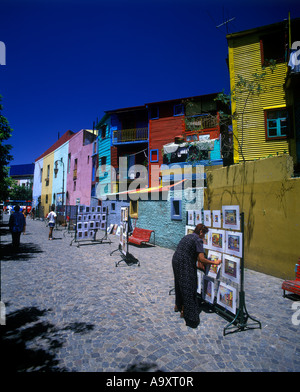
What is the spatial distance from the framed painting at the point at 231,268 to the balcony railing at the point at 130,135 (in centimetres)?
2072

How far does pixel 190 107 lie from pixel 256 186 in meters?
15.4

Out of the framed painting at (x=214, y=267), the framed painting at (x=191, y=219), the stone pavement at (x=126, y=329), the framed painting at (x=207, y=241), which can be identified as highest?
the framed painting at (x=191, y=219)

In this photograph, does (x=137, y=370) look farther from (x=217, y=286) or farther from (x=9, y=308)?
(x=9, y=308)

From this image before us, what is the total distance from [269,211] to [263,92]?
8.01 m

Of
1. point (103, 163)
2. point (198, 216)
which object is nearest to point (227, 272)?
point (198, 216)

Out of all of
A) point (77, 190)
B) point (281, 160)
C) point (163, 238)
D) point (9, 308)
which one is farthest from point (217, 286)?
point (77, 190)

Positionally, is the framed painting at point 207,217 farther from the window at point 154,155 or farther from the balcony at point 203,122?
the window at point 154,155

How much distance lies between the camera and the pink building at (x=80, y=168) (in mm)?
27781

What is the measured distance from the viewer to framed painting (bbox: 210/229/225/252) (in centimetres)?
439

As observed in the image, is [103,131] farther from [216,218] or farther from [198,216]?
[216,218]

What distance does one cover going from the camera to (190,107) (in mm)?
20922

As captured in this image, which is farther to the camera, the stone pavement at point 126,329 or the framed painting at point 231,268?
the framed painting at point 231,268

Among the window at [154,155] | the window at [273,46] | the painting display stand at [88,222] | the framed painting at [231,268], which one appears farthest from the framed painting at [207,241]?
the window at [154,155]

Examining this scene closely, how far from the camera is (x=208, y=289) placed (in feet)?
15.5
